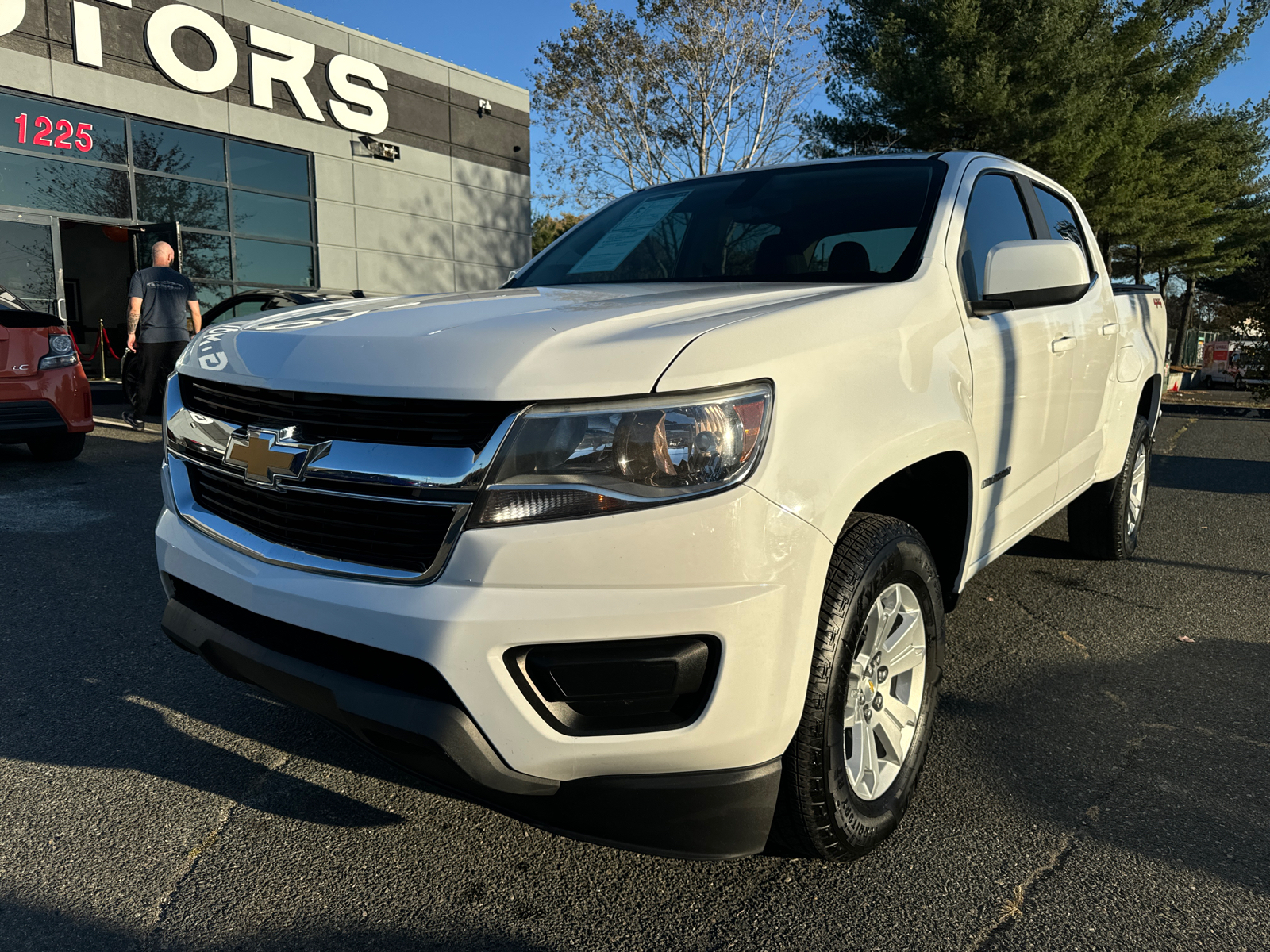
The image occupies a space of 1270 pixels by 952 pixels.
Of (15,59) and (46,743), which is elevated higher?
(15,59)

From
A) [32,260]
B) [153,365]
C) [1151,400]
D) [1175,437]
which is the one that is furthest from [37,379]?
[1175,437]

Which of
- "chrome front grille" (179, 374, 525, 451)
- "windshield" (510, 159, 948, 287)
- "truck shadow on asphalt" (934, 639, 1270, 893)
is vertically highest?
"windshield" (510, 159, 948, 287)

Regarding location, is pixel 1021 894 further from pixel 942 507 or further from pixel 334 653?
pixel 334 653

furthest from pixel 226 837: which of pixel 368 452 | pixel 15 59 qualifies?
pixel 15 59

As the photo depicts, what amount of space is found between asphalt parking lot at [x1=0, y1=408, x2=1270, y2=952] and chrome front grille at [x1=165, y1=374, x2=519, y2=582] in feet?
2.39

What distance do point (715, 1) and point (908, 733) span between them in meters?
22.9

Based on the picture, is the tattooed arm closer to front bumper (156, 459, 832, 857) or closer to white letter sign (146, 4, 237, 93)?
white letter sign (146, 4, 237, 93)

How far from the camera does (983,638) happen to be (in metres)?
3.57

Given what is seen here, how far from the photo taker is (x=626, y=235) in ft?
11.0

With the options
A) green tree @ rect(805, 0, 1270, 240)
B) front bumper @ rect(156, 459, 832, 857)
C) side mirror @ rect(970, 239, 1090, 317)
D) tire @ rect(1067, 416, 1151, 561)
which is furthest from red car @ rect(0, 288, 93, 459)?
green tree @ rect(805, 0, 1270, 240)

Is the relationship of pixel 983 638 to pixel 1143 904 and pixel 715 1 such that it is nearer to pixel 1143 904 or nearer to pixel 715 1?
pixel 1143 904

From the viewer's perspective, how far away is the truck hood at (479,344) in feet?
5.38

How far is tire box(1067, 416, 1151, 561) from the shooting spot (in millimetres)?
4328

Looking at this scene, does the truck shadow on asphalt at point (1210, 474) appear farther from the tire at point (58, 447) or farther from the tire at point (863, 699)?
the tire at point (58, 447)
